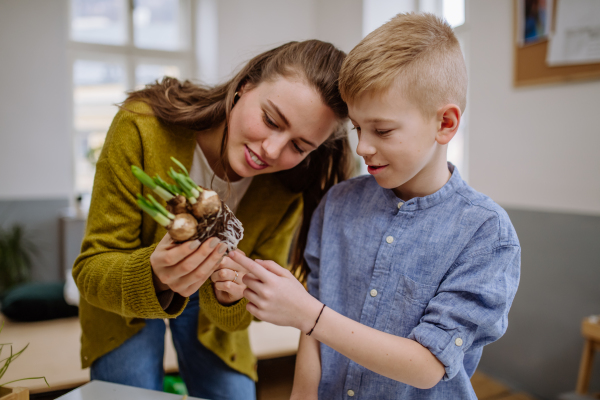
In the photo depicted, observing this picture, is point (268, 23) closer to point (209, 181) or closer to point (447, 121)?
point (209, 181)

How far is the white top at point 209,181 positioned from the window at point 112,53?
3514 mm

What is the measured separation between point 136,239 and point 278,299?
52cm

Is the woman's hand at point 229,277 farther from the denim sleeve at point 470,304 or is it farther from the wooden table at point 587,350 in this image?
the wooden table at point 587,350

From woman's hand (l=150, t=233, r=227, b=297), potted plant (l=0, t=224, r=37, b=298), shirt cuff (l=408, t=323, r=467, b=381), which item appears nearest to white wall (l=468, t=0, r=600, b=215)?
Result: shirt cuff (l=408, t=323, r=467, b=381)

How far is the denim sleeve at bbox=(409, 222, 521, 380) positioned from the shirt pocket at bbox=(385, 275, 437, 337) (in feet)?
0.14

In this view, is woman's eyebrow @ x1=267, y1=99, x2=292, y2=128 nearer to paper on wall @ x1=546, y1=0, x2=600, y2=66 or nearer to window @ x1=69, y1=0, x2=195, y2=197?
paper on wall @ x1=546, y1=0, x2=600, y2=66

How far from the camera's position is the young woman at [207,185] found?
3.15ft

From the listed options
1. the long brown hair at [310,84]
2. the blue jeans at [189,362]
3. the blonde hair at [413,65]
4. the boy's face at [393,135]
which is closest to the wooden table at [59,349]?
the blue jeans at [189,362]

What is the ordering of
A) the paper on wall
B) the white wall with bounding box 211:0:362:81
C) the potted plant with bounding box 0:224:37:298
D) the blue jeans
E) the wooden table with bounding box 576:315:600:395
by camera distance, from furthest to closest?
1. the white wall with bounding box 211:0:362:81
2. the potted plant with bounding box 0:224:37:298
3. the paper on wall
4. the wooden table with bounding box 576:315:600:395
5. the blue jeans

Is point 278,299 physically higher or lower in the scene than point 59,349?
higher

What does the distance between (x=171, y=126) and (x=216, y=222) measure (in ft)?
1.49

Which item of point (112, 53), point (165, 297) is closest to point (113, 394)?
point (165, 297)

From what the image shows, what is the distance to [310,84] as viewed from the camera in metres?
1.05

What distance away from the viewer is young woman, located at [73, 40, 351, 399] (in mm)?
959
